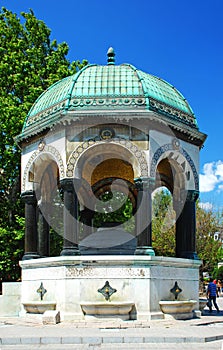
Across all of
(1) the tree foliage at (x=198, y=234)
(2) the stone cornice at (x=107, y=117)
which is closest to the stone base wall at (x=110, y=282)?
(2) the stone cornice at (x=107, y=117)

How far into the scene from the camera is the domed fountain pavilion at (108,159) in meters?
13.8

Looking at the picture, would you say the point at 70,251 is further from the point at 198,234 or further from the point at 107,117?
the point at 198,234

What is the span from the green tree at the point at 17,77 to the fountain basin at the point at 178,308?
9454 millimetres

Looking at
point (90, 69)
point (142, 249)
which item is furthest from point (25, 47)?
point (142, 249)

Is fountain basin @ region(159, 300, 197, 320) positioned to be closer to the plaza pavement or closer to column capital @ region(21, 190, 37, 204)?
the plaza pavement

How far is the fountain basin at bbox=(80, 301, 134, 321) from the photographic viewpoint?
13477 millimetres

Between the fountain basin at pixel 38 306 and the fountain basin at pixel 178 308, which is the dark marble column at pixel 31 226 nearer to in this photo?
the fountain basin at pixel 38 306

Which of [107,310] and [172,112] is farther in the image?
[172,112]

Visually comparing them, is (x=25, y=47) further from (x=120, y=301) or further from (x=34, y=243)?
(x=120, y=301)

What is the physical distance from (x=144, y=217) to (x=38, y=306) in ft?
12.3

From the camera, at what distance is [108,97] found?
14812 millimetres

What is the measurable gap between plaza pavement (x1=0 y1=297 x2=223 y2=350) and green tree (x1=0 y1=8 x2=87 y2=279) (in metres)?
9.87

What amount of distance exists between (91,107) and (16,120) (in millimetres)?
9075

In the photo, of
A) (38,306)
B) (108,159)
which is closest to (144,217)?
(38,306)
